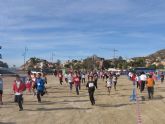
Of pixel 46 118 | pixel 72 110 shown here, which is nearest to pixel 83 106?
pixel 72 110

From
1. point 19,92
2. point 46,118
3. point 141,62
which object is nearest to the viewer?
point 46,118

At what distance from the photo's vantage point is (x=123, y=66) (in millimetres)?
190250

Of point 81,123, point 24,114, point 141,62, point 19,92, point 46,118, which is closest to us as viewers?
point 81,123

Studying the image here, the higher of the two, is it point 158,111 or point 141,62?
point 141,62

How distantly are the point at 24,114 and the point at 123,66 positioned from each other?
173 m

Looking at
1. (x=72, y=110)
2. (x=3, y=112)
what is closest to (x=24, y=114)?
(x=3, y=112)

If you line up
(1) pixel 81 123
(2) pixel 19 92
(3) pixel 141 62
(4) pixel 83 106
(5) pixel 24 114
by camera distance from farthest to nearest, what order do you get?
(3) pixel 141 62 < (4) pixel 83 106 < (2) pixel 19 92 < (5) pixel 24 114 < (1) pixel 81 123

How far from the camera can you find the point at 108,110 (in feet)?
64.6

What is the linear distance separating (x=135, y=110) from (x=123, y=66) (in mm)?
171335

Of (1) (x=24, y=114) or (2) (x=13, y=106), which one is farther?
(2) (x=13, y=106)

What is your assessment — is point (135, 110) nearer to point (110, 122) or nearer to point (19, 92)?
point (110, 122)

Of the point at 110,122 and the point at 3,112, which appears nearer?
the point at 110,122

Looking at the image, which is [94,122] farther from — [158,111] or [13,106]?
[13,106]

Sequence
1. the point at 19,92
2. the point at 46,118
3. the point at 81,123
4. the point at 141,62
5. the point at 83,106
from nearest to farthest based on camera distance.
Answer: the point at 81,123 < the point at 46,118 < the point at 19,92 < the point at 83,106 < the point at 141,62
